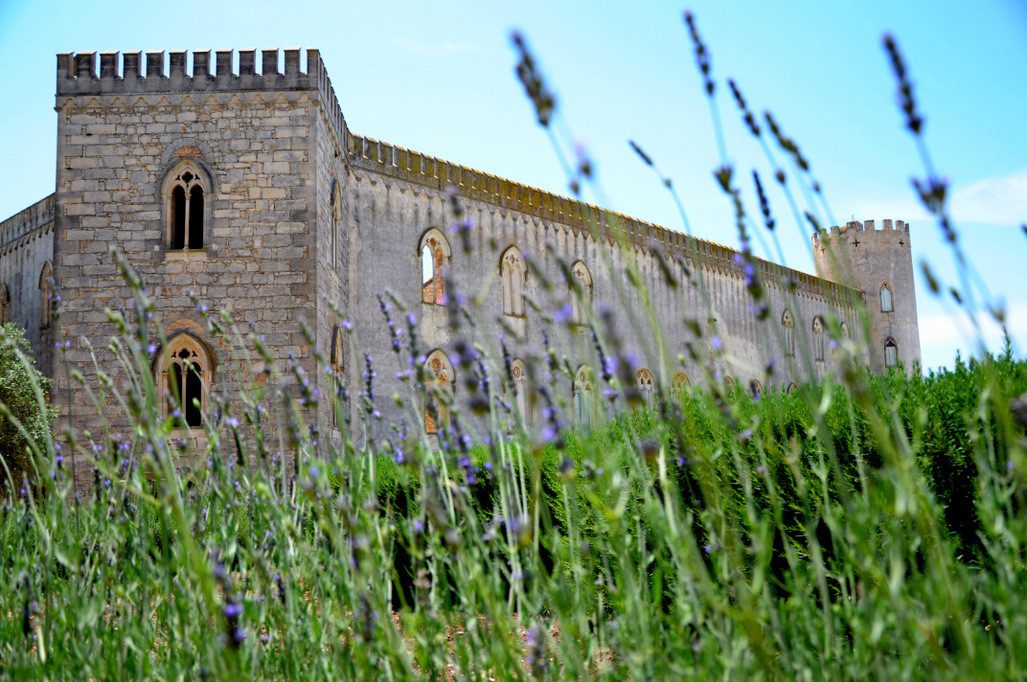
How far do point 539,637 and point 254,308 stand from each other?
10.9 meters

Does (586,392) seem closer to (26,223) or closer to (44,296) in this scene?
(44,296)

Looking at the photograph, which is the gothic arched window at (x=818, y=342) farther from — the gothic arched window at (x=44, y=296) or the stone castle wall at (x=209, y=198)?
the gothic arched window at (x=44, y=296)

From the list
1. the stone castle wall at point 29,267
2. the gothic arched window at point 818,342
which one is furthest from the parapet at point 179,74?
the gothic arched window at point 818,342

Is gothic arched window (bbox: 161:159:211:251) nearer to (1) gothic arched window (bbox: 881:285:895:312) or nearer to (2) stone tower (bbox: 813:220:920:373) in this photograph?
(2) stone tower (bbox: 813:220:920:373)

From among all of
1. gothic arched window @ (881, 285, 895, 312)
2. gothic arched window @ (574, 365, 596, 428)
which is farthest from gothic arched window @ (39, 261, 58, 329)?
gothic arched window @ (881, 285, 895, 312)

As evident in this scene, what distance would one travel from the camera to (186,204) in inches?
472

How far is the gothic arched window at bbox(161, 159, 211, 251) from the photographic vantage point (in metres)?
12.0

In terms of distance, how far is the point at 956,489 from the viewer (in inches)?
131

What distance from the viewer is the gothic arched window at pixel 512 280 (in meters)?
18.1

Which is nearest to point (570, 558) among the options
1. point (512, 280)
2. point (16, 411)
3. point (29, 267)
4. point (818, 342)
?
point (16, 411)

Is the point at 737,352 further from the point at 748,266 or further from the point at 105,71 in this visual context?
the point at 748,266

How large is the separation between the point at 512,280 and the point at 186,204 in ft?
26.8

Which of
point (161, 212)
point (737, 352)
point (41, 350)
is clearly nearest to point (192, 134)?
point (161, 212)

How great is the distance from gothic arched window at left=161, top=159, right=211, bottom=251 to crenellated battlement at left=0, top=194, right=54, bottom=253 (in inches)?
392
